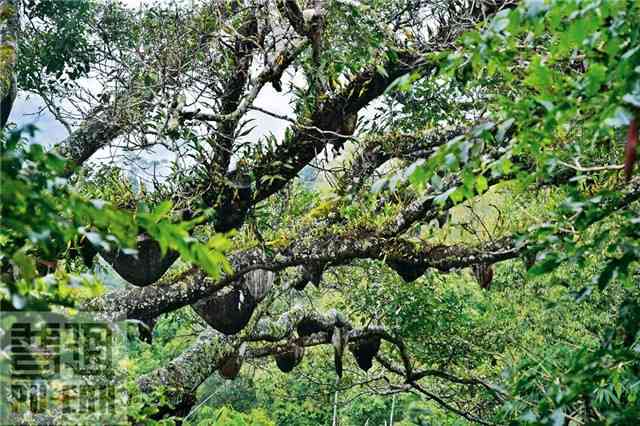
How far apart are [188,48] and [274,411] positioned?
8503mm

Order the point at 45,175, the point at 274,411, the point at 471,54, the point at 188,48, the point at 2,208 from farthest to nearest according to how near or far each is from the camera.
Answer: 1. the point at 274,411
2. the point at 188,48
3. the point at 471,54
4. the point at 45,175
5. the point at 2,208

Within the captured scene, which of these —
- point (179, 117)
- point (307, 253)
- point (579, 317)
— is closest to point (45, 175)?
point (179, 117)

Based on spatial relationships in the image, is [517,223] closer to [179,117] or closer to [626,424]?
[179,117]

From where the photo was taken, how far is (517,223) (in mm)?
4910

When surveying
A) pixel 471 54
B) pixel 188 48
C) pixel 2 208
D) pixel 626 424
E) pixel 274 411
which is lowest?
pixel 274 411

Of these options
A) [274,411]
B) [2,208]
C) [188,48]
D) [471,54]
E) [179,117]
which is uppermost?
[188,48]

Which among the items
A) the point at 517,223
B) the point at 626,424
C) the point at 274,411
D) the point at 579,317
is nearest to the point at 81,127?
the point at 517,223

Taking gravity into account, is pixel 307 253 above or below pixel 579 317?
above

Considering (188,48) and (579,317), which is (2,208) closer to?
(188,48)

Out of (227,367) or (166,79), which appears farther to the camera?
(227,367)

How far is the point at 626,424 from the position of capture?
2.13m

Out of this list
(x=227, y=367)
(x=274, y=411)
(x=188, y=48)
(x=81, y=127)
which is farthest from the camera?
(x=274, y=411)

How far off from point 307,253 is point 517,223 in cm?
128

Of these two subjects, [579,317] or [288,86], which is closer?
[288,86]
